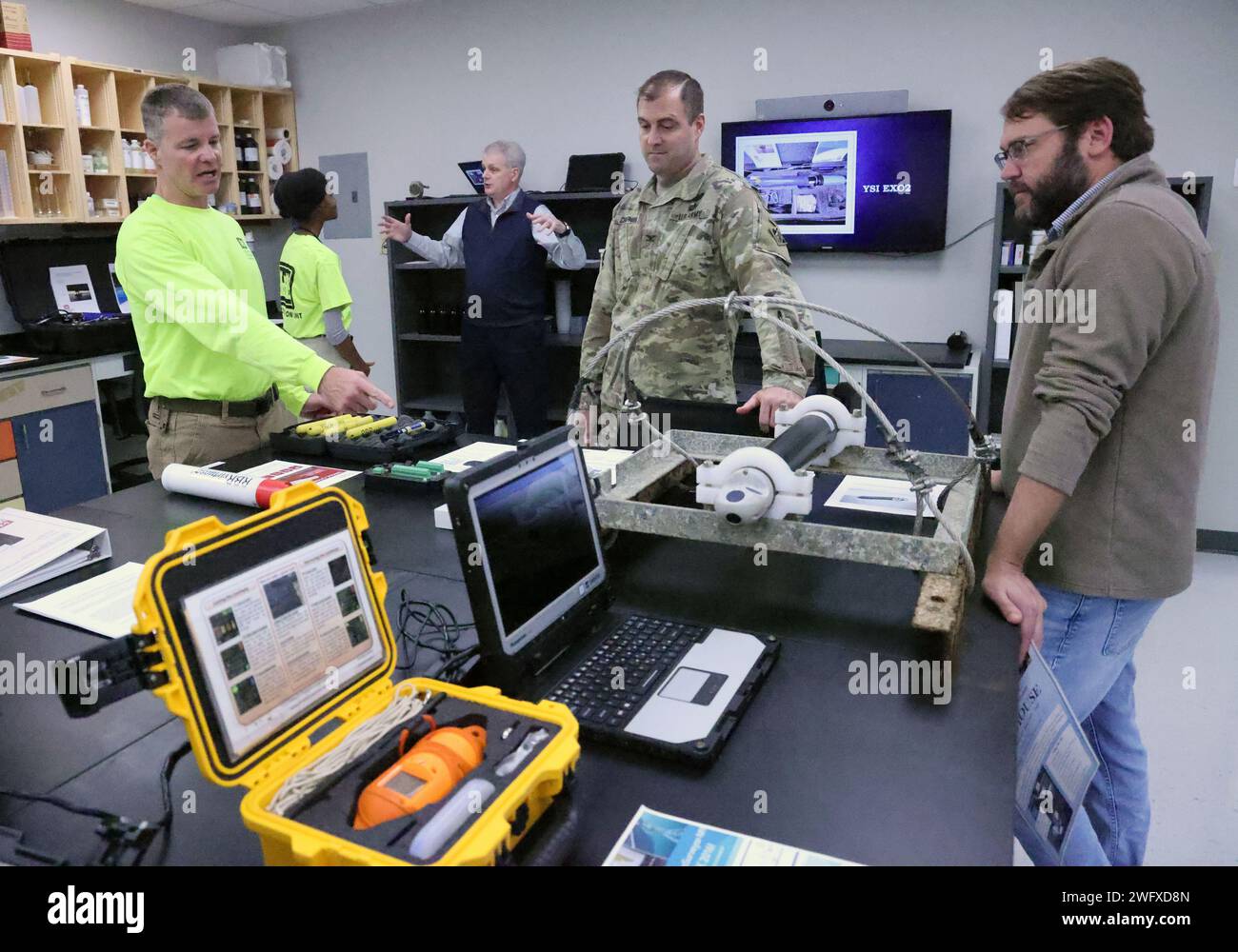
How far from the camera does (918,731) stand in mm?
982

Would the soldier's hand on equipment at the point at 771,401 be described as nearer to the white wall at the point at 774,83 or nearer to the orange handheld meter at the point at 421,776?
the orange handheld meter at the point at 421,776

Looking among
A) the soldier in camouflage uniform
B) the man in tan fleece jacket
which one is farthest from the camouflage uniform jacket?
the man in tan fleece jacket

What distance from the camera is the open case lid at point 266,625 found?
2.52ft

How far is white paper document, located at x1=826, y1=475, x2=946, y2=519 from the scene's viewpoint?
5.35ft

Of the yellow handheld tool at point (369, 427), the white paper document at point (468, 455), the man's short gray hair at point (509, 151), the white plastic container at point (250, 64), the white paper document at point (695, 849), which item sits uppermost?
the white plastic container at point (250, 64)

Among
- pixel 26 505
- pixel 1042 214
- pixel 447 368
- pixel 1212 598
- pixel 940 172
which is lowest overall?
pixel 1212 598

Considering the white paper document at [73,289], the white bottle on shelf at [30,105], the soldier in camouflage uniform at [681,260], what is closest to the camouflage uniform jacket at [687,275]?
the soldier in camouflage uniform at [681,260]

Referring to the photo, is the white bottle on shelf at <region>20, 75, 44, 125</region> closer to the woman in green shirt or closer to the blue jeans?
the woman in green shirt

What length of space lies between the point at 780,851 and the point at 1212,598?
3318 millimetres

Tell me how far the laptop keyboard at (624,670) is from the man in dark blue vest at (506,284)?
3.22 metres

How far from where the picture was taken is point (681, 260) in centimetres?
263

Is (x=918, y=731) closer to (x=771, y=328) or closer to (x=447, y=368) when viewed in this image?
(x=771, y=328)

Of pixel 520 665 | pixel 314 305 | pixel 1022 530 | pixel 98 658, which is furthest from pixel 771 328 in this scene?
pixel 314 305

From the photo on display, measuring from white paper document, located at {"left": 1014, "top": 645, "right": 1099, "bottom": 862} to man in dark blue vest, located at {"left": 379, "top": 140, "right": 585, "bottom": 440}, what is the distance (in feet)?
10.8
